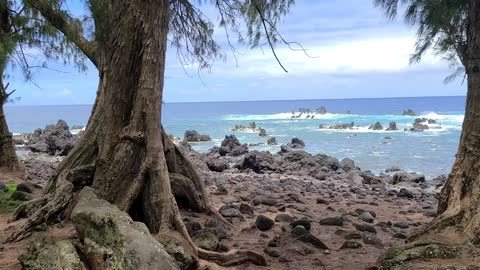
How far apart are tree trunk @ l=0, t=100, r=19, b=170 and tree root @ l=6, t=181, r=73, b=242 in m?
5.72

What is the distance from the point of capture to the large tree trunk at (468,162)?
4.34 m

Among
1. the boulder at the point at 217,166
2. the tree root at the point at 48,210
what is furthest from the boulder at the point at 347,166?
the tree root at the point at 48,210

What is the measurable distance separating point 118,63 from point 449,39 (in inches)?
159

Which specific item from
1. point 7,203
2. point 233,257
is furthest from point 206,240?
point 7,203

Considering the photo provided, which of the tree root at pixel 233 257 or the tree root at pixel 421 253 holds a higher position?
the tree root at pixel 421 253

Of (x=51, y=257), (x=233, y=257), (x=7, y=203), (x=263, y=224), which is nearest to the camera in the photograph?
(x=51, y=257)

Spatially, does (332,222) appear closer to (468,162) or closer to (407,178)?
(468,162)

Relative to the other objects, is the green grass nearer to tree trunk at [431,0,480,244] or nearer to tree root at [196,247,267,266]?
tree root at [196,247,267,266]

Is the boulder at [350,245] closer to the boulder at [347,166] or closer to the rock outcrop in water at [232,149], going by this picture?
the boulder at [347,166]

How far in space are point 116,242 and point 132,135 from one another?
5.37ft

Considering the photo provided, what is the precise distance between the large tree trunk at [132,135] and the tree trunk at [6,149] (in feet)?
18.8

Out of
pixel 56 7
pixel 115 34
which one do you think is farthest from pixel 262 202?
pixel 56 7

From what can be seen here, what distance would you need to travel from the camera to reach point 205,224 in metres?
6.05

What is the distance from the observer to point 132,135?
515cm
